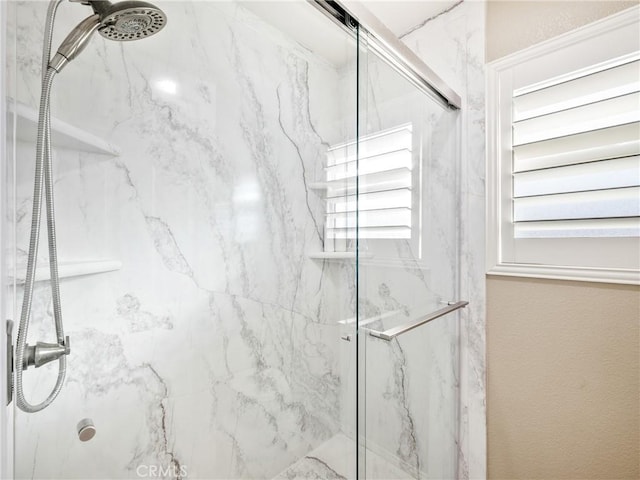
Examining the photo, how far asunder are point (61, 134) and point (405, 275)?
946 millimetres

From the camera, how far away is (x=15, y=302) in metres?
0.49

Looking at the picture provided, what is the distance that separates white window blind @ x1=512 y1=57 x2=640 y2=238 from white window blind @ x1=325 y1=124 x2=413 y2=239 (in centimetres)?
49

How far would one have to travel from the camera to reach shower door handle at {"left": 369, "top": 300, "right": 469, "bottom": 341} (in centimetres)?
93

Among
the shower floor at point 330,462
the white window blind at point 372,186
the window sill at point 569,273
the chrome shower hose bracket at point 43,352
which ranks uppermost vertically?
the white window blind at point 372,186

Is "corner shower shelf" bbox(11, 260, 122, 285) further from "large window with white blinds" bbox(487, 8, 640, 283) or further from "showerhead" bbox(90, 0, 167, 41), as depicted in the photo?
"large window with white blinds" bbox(487, 8, 640, 283)

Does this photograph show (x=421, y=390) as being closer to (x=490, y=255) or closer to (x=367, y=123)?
(x=490, y=255)

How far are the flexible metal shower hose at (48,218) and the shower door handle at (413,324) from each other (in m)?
0.71

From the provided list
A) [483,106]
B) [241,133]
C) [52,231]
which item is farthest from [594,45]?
[52,231]

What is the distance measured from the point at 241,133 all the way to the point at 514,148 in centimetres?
107

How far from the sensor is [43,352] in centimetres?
54

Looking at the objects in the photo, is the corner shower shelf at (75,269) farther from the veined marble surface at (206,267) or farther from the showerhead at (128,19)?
the showerhead at (128,19)

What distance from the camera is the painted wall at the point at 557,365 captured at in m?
1.05

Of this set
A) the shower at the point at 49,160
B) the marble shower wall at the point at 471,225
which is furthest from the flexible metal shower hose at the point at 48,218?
the marble shower wall at the point at 471,225

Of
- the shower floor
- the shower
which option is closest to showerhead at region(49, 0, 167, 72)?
the shower
